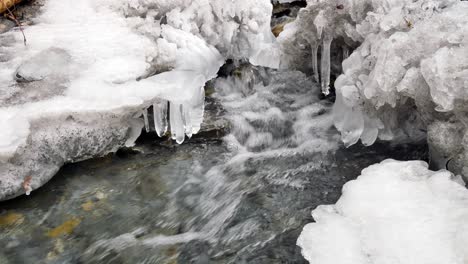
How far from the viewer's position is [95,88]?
421 cm

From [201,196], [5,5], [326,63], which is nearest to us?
[201,196]

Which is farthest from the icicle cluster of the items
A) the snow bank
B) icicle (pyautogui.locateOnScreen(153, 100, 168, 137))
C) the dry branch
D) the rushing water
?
the dry branch

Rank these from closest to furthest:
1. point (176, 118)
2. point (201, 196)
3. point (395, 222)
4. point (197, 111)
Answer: point (395, 222)
point (201, 196)
point (176, 118)
point (197, 111)

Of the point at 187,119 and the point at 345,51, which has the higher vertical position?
the point at 345,51

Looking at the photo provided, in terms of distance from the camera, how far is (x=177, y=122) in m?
4.32

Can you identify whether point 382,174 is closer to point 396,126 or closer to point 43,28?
point 396,126

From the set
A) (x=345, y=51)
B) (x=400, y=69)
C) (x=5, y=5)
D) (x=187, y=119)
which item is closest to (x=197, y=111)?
(x=187, y=119)

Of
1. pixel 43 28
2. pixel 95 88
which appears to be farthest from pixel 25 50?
pixel 95 88

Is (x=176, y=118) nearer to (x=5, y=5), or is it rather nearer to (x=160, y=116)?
(x=160, y=116)

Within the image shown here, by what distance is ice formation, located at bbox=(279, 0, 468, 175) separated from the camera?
123 inches

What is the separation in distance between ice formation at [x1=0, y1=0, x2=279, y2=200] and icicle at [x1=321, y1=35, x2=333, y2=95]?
75 centimetres

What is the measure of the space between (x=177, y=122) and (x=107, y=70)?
0.87m

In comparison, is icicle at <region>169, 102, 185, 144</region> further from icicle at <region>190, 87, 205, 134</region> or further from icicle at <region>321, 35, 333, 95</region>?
icicle at <region>321, 35, 333, 95</region>

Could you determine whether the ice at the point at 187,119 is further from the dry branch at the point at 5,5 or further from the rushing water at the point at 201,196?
the dry branch at the point at 5,5
